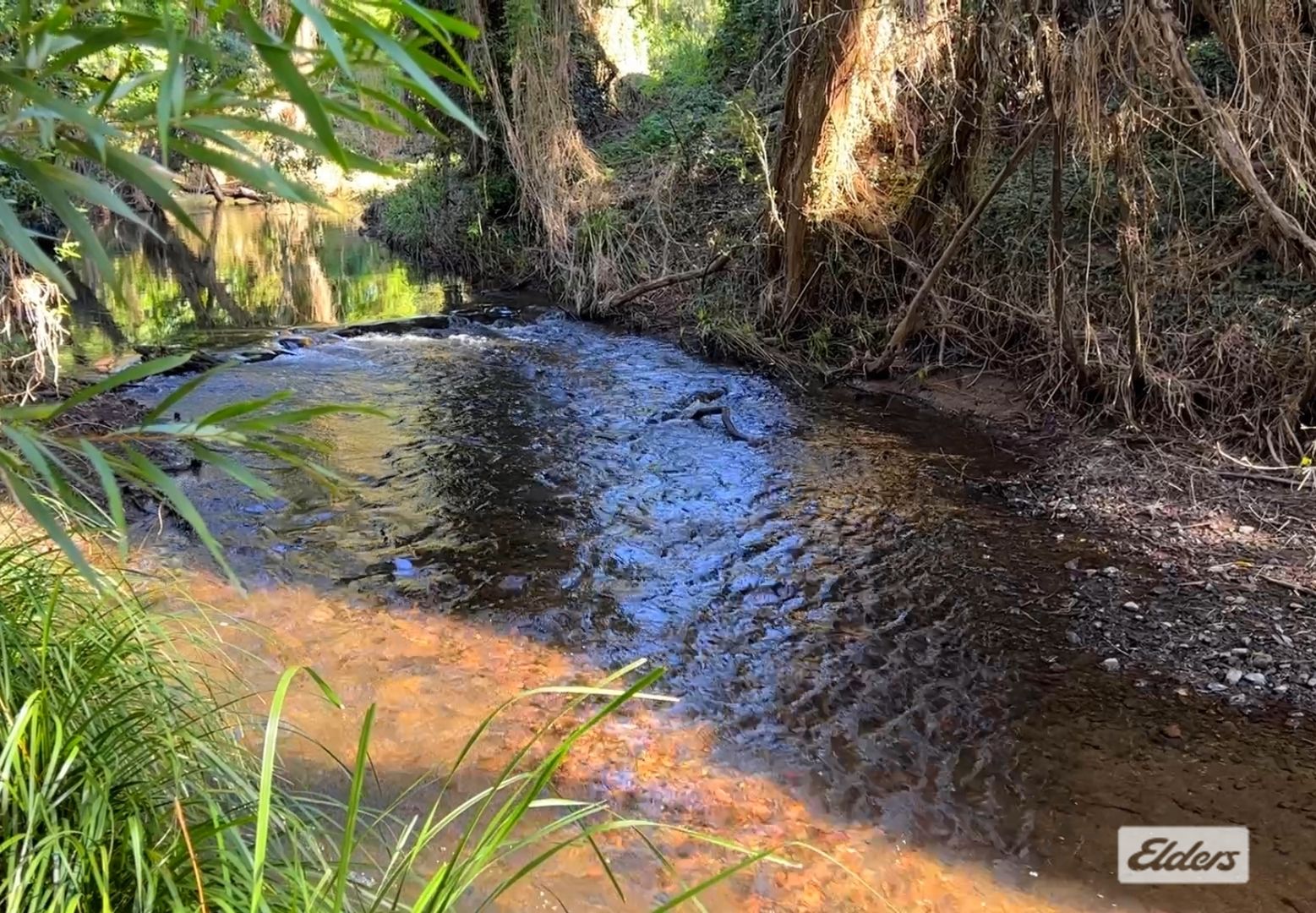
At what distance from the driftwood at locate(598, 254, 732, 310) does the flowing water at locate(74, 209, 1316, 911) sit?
2278mm

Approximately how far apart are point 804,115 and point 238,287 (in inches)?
334

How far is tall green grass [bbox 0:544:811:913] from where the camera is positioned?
1.26m

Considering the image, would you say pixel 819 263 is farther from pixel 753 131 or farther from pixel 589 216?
pixel 589 216

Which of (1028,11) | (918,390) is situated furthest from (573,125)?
(1028,11)

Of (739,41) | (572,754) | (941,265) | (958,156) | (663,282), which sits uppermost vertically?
(739,41)

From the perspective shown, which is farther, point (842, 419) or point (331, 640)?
point (842, 419)

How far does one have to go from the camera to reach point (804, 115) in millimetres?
7109

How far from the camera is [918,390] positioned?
6.82 meters

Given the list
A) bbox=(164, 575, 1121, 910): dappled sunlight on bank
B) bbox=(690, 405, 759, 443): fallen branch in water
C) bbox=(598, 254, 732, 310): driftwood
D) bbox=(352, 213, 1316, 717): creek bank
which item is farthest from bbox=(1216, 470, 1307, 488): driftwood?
bbox=(598, 254, 732, 310): driftwood

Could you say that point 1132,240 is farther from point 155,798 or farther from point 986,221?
point 155,798

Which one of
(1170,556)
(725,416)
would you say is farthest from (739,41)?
(1170,556)

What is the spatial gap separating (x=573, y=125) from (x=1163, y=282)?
7962 mm

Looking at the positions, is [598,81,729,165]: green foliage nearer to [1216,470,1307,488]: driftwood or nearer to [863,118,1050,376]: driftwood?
[863,118,1050,376]: driftwood

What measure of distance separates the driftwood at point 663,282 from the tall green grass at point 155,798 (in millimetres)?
7162
